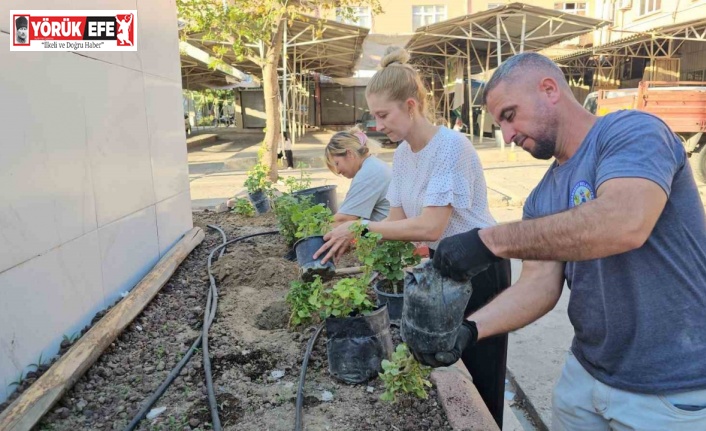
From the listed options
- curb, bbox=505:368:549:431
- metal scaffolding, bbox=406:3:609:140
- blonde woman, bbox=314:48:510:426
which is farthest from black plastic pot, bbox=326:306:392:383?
metal scaffolding, bbox=406:3:609:140

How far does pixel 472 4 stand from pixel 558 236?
31581 mm

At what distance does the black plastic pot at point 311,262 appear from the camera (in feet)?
9.30

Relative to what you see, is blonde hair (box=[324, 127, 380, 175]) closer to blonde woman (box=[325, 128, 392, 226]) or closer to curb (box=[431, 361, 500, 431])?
blonde woman (box=[325, 128, 392, 226])

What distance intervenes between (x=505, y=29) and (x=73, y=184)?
14.9 metres

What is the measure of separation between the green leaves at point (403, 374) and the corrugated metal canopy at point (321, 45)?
32.3 ft

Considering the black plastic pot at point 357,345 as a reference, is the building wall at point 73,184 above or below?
above

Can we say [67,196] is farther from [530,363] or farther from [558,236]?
[530,363]

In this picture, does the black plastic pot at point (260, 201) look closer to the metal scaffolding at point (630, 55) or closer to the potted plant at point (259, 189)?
the potted plant at point (259, 189)

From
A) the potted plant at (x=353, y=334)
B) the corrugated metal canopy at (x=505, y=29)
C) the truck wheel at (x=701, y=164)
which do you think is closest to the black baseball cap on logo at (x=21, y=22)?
the potted plant at (x=353, y=334)

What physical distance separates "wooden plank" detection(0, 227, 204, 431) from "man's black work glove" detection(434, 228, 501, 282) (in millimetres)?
1937

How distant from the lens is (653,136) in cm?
133

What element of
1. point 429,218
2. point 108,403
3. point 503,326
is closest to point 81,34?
point 108,403

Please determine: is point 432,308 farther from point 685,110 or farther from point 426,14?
point 426,14

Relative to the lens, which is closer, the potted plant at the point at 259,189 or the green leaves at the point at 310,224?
the green leaves at the point at 310,224
